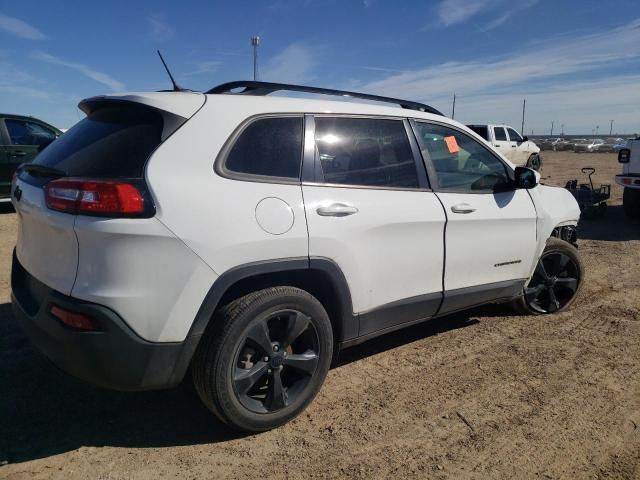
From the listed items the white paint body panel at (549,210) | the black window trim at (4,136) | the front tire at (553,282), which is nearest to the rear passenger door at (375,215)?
the white paint body panel at (549,210)

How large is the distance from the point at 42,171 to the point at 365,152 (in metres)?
1.84

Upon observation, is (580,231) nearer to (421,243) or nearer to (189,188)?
(421,243)

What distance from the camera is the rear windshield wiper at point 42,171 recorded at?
2.42m

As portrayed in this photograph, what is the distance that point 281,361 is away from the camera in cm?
267

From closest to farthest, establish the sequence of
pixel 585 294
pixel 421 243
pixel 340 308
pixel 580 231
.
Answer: pixel 340 308 → pixel 421 243 → pixel 585 294 → pixel 580 231

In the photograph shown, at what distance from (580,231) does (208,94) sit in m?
7.87

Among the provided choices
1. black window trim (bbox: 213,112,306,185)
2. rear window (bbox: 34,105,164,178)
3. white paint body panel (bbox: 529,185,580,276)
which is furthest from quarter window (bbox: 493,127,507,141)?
rear window (bbox: 34,105,164,178)

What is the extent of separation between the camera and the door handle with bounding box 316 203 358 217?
8.87ft

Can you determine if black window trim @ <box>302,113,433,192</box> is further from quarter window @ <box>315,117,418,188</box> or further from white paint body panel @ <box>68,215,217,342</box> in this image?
white paint body panel @ <box>68,215,217,342</box>

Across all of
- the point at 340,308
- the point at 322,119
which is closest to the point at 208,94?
the point at 322,119

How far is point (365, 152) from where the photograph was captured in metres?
3.10

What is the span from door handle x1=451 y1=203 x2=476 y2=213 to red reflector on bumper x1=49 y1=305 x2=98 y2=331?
2349mm

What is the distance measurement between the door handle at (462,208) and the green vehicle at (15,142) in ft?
26.4

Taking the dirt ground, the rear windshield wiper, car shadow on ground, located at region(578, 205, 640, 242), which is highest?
the rear windshield wiper
